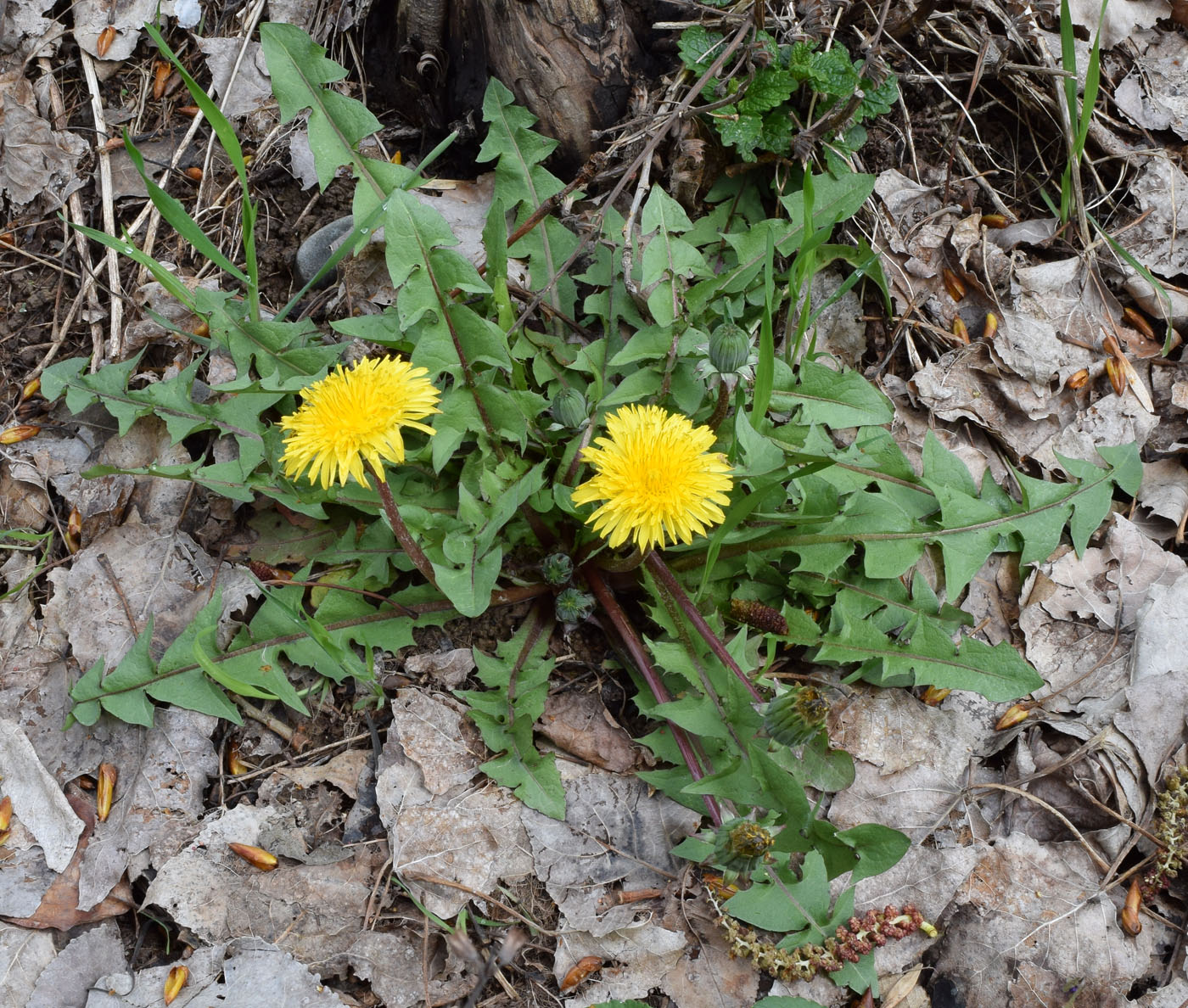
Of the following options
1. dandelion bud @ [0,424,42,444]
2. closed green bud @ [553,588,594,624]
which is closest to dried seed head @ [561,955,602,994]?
closed green bud @ [553,588,594,624]

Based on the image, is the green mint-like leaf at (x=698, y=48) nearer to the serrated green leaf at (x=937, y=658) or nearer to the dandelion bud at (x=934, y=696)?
the serrated green leaf at (x=937, y=658)

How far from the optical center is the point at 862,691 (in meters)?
2.64

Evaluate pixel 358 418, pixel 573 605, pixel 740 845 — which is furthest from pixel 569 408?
pixel 740 845

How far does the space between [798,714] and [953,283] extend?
190cm

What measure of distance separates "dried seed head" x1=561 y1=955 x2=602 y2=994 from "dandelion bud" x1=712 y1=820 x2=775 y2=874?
45cm

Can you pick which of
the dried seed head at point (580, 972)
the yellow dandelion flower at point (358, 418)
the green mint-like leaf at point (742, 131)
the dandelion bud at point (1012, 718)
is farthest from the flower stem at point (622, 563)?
the green mint-like leaf at point (742, 131)

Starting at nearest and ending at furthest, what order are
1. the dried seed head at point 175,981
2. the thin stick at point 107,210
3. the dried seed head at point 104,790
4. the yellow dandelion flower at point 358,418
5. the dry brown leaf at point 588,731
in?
the yellow dandelion flower at point 358,418 → the dried seed head at point 175,981 → the dried seed head at point 104,790 → the dry brown leaf at point 588,731 → the thin stick at point 107,210

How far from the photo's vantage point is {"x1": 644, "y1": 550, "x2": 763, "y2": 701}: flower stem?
2.33m

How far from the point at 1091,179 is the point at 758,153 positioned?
1365 millimetres

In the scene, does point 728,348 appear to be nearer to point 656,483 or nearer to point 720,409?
point 720,409

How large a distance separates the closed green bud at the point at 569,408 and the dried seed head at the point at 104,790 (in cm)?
162

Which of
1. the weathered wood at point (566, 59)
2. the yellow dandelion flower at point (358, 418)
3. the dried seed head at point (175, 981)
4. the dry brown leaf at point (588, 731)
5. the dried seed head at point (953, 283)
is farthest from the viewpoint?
the dried seed head at point (953, 283)

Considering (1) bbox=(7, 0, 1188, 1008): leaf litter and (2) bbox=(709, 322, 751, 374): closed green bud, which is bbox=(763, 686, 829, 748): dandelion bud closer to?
(1) bbox=(7, 0, 1188, 1008): leaf litter

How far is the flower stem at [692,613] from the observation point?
7.64 feet
